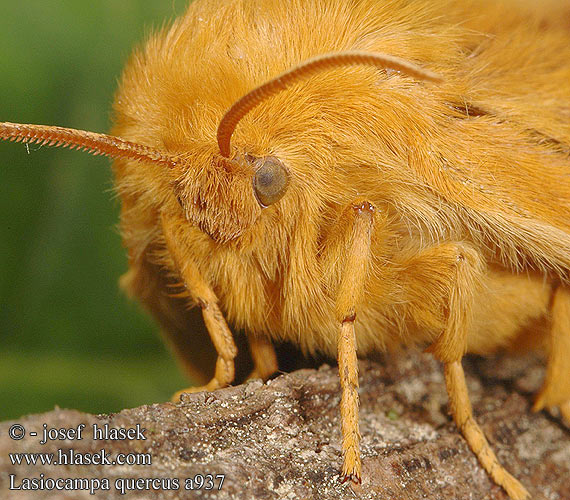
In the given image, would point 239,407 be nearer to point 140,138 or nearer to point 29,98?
point 140,138

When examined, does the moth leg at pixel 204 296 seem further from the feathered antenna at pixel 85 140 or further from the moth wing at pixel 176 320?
the moth wing at pixel 176 320

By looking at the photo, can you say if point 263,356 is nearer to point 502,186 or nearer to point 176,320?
point 176,320

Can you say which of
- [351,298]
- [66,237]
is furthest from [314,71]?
[66,237]

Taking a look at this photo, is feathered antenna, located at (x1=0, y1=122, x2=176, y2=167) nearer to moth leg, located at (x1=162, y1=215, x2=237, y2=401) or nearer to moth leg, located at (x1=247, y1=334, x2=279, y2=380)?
moth leg, located at (x1=162, y1=215, x2=237, y2=401)

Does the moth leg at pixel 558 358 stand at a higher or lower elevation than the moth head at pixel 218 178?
lower

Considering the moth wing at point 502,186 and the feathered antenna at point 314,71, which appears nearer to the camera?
the feathered antenna at point 314,71

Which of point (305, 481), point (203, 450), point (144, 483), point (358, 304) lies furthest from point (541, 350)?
point (144, 483)

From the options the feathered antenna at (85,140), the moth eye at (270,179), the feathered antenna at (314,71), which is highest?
the feathered antenna at (85,140)

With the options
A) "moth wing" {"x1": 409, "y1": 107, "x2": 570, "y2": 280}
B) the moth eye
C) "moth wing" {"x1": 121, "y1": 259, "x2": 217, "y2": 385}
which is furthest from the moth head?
"moth wing" {"x1": 121, "y1": 259, "x2": 217, "y2": 385}

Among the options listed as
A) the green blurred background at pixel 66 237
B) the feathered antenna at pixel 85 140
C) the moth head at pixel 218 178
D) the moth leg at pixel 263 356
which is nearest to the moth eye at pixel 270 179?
the moth head at pixel 218 178
